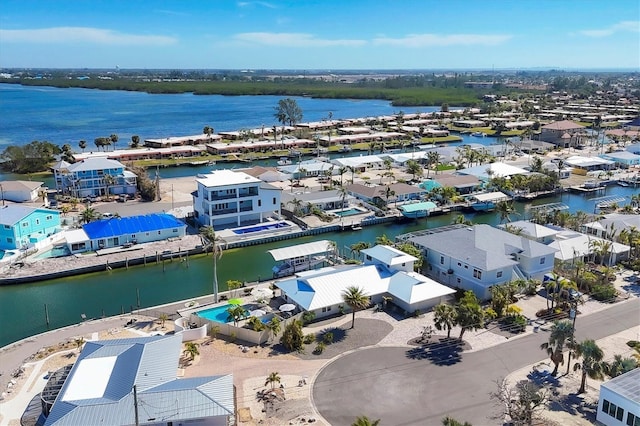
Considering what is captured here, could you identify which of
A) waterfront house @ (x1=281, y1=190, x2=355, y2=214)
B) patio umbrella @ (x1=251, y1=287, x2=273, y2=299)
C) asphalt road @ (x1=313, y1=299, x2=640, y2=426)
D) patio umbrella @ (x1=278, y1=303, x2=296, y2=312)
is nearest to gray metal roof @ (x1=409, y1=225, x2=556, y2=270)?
asphalt road @ (x1=313, y1=299, x2=640, y2=426)

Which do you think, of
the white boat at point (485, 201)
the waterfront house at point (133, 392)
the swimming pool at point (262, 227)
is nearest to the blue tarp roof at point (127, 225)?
the swimming pool at point (262, 227)

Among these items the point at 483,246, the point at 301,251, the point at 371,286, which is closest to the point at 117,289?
the point at 301,251

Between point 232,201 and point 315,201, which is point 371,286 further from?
point 315,201

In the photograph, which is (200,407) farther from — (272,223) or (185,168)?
(185,168)

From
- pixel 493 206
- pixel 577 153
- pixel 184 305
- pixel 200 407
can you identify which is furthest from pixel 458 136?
pixel 200 407

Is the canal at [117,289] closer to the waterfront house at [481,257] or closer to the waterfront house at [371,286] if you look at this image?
the waterfront house at [371,286]

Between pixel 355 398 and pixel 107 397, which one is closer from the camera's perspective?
pixel 107 397

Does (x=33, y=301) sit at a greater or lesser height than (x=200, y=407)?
lesser
